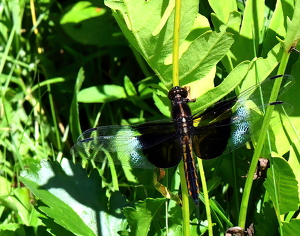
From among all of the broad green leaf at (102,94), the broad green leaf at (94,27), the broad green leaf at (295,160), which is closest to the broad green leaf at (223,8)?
the broad green leaf at (295,160)

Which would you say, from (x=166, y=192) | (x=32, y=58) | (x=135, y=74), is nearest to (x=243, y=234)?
(x=166, y=192)

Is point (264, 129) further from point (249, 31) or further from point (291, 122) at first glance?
point (249, 31)

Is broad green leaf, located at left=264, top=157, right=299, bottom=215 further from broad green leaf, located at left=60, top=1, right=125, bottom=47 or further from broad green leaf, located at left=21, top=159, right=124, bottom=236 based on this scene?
broad green leaf, located at left=60, top=1, right=125, bottom=47

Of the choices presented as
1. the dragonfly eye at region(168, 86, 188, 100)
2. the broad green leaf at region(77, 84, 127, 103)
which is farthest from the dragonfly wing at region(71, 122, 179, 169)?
the broad green leaf at region(77, 84, 127, 103)

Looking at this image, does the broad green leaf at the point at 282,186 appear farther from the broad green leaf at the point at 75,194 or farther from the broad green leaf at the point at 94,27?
the broad green leaf at the point at 94,27

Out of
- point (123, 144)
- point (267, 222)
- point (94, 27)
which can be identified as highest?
point (94, 27)

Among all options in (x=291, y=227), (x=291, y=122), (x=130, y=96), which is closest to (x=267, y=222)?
(x=291, y=227)

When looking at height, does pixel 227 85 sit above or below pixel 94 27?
below
